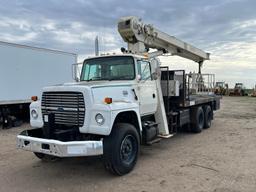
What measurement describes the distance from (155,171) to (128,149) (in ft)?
2.35

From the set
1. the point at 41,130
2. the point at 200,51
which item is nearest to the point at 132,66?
the point at 41,130

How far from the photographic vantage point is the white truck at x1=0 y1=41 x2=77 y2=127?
10617 mm

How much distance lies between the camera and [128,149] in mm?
5328

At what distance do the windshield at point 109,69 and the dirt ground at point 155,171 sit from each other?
6.53 ft

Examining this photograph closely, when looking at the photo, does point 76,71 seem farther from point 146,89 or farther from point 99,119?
point 99,119

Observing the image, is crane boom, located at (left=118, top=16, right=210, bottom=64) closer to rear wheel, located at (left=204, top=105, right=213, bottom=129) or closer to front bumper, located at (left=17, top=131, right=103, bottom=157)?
rear wheel, located at (left=204, top=105, right=213, bottom=129)

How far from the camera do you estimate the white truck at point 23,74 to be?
1062cm

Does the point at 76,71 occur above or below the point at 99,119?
above

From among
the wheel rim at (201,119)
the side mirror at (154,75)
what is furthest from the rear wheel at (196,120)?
the side mirror at (154,75)

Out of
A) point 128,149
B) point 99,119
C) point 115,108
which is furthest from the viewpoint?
point 128,149

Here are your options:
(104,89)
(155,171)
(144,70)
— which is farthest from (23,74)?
(155,171)

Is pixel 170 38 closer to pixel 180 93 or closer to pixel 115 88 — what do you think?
pixel 180 93

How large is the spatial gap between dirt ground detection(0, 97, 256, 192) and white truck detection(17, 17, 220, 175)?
15.6 inches

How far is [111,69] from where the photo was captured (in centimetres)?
629
